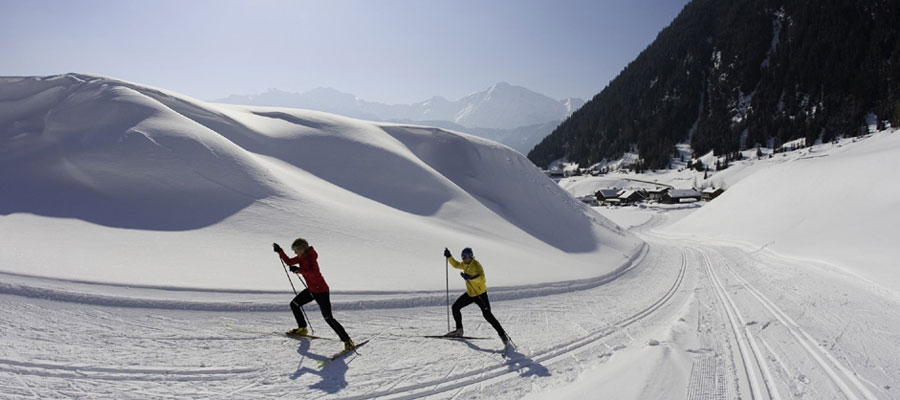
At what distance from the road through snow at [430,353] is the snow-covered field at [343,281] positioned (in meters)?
0.04

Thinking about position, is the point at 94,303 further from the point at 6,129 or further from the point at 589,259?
the point at 589,259

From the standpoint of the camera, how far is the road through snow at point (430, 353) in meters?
4.91

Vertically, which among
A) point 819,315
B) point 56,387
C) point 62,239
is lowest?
point 819,315

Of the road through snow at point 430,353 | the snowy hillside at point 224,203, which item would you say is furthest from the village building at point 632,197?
the road through snow at point 430,353

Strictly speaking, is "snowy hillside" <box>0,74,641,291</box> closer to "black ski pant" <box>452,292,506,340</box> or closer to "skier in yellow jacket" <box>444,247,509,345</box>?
"black ski pant" <box>452,292,506,340</box>

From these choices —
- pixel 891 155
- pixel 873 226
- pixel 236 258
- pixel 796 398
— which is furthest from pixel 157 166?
pixel 891 155

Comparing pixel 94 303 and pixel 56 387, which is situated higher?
pixel 94 303

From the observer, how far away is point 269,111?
21625mm

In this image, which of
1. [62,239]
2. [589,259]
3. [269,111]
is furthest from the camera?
[269,111]

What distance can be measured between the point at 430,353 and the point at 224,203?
867 centimetres

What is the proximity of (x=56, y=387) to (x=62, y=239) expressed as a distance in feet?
20.1

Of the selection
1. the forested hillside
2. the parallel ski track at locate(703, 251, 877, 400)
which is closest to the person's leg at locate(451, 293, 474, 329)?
the parallel ski track at locate(703, 251, 877, 400)

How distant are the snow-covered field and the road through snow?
0.14 feet

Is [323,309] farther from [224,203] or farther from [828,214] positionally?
[828,214]
